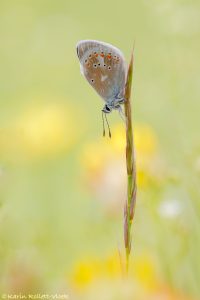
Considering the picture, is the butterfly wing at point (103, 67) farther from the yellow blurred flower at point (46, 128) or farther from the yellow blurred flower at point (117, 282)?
the yellow blurred flower at point (46, 128)

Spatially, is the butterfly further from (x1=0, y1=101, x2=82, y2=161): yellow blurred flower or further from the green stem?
(x1=0, y1=101, x2=82, y2=161): yellow blurred flower

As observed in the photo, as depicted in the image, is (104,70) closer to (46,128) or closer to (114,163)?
(114,163)

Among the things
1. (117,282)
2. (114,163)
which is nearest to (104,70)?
(117,282)

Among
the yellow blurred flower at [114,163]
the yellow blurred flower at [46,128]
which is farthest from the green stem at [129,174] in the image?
the yellow blurred flower at [46,128]

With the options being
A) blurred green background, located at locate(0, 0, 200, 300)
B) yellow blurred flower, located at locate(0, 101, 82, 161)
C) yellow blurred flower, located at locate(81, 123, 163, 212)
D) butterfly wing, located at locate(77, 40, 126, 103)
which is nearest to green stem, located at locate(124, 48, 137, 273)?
blurred green background, located at locate(0, 0, 200, 300)

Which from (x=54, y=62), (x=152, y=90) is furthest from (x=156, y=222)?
(x=54, y=62)

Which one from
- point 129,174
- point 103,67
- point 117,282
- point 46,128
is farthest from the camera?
point 46,128

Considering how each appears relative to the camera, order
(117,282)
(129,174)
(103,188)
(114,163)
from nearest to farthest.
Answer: (117,282), (129,174), (103,188), (114,163)
